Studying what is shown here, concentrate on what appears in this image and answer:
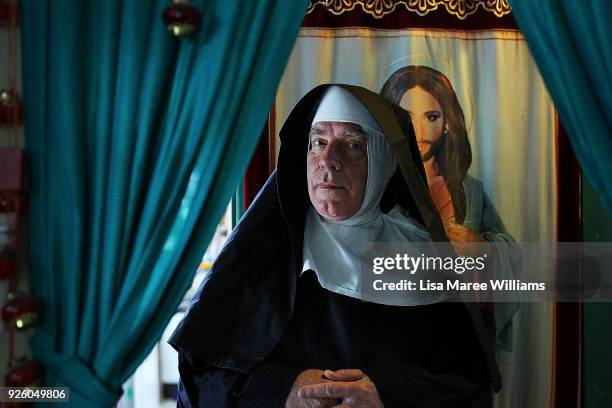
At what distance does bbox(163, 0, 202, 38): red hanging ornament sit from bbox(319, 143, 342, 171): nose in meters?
0.44

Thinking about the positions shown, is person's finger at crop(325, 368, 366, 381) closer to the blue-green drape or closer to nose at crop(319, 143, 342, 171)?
nose at crop(319, 143, 342, 171)

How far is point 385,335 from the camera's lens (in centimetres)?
143

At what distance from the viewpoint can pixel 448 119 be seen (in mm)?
1741

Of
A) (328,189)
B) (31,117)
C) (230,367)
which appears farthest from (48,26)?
(230,367)

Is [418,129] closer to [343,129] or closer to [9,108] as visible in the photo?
[343,129]

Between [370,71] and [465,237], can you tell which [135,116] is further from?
[465,237]

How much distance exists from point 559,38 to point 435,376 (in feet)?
2.87

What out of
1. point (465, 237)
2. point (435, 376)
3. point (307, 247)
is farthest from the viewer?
point (465, 237)

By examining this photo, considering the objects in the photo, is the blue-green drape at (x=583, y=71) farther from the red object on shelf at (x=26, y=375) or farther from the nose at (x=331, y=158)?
the red object on shelf at (x=26, y=375)

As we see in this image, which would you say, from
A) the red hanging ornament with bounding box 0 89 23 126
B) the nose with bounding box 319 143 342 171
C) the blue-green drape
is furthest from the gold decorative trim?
the red hanging ornament with bounding box 0 89 23 126

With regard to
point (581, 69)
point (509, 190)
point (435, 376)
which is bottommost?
point (435, 376)

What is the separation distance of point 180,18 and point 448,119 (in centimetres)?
82

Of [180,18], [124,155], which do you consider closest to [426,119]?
[180,18]

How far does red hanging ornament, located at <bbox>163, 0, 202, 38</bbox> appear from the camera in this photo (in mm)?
1406
